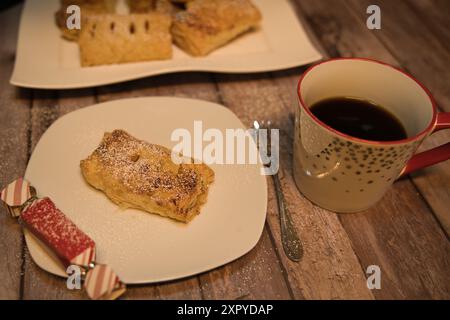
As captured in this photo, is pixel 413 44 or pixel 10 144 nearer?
pixel 10 144

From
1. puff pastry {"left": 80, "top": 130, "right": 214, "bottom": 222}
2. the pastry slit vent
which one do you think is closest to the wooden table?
puff pastry {"left": 80, "top": 130, "right": 214, "bottom": 222}

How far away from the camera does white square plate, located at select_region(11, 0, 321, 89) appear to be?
3.67ft

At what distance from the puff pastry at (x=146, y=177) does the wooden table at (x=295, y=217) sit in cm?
14

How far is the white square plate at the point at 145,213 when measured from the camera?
29.7 inches

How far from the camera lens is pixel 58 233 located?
2.44 feet

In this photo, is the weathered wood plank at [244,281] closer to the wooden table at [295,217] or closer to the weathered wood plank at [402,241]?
the wooden table at [295,217]

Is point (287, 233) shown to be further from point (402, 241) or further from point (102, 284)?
point (102, 284)

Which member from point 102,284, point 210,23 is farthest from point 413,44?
point 102,284

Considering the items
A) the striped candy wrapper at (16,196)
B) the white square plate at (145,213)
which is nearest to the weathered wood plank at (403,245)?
the white square plate at (145,213)

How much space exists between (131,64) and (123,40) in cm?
6

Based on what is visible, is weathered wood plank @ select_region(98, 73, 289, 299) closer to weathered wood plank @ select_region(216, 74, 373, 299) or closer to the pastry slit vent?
weathered wood plank @ select_region(216, 74, 373, 299)

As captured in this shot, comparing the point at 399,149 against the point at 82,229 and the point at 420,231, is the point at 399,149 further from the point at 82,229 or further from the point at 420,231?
the point at 82,229
